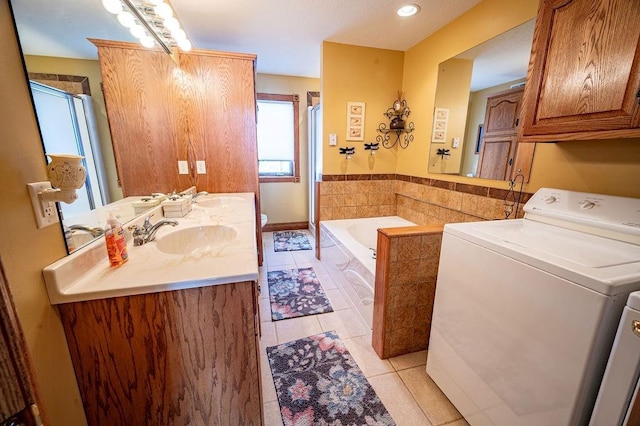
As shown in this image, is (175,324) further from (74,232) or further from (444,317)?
(444,317)

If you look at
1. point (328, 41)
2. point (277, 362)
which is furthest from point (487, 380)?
point (328, 41)

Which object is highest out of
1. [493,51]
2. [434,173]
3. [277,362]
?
[493,51]

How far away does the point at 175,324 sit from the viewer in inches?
33.7

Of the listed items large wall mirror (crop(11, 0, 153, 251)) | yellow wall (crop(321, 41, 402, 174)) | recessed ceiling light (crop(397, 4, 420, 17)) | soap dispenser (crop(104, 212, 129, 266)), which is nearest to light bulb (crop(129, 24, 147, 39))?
large wall mirror (crop(11, 0, 153, 251))

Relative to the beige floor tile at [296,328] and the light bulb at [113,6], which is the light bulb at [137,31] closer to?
the light bulb at [113,6]

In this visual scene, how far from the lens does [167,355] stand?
873 millimetres

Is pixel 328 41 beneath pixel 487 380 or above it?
above

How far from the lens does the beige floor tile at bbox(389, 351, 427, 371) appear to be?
61.1 inches

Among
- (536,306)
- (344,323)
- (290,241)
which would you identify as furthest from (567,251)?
(290,241)

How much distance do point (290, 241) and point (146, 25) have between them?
8.89 feet

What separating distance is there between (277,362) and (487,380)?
3.80 feet

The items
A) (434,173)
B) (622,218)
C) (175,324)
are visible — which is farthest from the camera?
(434,173)

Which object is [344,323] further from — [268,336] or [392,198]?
[392,198]

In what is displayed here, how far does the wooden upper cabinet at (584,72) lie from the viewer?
2.91 ft
